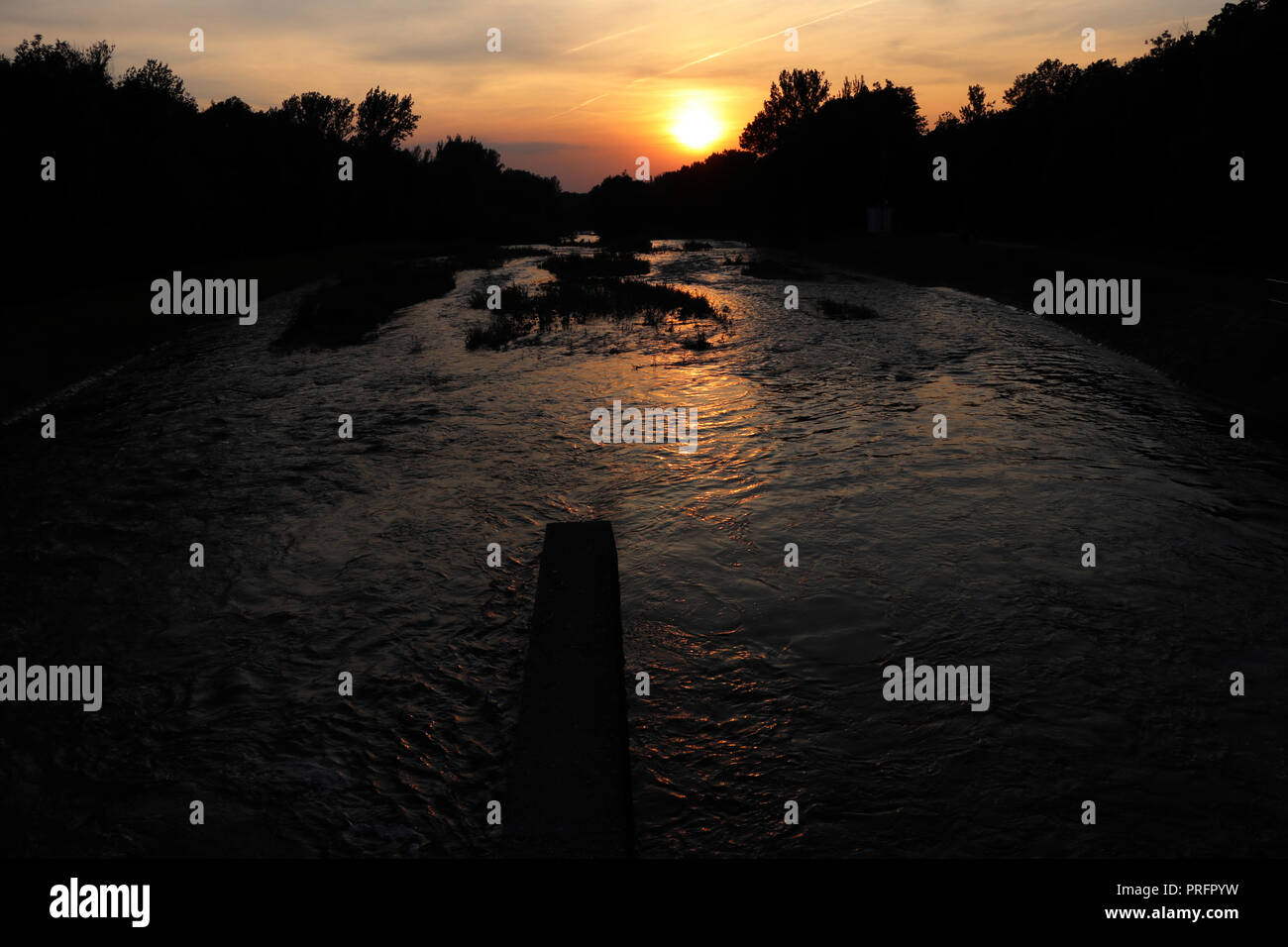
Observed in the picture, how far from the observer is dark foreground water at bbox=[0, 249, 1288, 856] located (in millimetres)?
4703

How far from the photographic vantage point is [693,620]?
6.95 meters

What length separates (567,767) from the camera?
15.2 feet

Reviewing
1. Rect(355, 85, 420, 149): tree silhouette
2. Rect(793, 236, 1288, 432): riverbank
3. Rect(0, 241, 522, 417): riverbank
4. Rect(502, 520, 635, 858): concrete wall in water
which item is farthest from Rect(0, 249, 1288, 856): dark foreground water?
Rect(355, 85, 420, 149): tree silhouette

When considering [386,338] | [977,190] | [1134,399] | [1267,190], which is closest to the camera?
[1134,399]

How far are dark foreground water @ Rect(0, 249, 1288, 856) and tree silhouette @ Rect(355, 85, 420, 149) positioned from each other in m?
93.6

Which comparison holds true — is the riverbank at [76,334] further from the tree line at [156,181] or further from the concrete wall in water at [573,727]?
the concrete wall in water at [573,727]

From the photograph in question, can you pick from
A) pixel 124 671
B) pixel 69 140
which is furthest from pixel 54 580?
pixel 69 140

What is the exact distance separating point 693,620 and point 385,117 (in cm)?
10527

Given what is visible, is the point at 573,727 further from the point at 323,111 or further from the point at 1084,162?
the point at 323,111

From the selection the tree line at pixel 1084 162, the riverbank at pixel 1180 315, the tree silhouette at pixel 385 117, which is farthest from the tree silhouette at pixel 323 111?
the riverbank at pixel 1180 315

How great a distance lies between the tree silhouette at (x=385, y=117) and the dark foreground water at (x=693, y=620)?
93.6m

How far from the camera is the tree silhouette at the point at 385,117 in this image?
96.6 m
